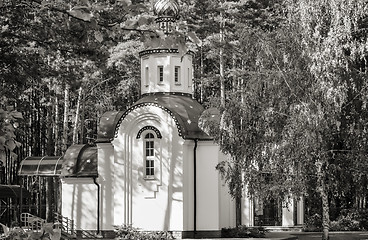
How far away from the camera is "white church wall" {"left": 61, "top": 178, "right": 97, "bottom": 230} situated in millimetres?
30688

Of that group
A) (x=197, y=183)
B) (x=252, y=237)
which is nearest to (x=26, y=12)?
(x=197, y=183)

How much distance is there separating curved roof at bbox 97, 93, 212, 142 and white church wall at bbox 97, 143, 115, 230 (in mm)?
462

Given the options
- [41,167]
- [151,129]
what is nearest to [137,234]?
[151,129]

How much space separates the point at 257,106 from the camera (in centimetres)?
2444

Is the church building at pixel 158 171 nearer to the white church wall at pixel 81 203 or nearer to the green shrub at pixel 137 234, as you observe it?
the white church wall at pixel 81 203

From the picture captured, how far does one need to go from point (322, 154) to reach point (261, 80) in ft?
10.2

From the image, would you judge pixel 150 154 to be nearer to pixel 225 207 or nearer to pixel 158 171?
pixel 158 171

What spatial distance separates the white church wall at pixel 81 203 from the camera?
3069 cm

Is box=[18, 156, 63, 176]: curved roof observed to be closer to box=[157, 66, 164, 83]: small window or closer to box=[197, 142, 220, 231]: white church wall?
box=[157, 66, 164, 83]: small window

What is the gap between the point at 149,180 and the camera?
29.1 meters

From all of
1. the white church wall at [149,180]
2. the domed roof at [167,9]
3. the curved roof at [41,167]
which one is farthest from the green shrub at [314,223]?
the domed roof at [167,9]

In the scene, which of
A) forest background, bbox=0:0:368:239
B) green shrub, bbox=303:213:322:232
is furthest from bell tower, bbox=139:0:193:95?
green shrub, bbox=303:213:322:232

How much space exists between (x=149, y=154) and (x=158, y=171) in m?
0.86

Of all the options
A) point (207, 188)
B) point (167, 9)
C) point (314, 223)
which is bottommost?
point (314, 223)
